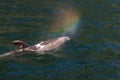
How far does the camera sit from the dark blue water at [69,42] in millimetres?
18703

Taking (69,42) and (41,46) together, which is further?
(69,42)

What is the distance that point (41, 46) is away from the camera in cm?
2205

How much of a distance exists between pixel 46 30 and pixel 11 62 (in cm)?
624

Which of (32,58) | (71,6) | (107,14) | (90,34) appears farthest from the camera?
(71,6)

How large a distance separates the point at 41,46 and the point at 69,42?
229cm

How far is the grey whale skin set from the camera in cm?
2067

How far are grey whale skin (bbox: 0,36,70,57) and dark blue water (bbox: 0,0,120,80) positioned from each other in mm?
550

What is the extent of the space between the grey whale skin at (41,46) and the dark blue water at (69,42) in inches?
21.6

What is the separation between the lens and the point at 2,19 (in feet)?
88.4

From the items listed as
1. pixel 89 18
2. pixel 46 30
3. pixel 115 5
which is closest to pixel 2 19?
pixel 46 30

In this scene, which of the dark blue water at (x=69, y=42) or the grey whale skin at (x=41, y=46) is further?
the grey whale skin at (x=41, y=46)

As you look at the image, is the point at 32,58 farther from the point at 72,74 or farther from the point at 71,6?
the point at 71,6

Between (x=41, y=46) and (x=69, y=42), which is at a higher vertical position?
(x=41, y=46)

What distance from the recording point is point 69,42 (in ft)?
77.5
